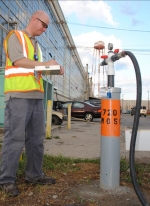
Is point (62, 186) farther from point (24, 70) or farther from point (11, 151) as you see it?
point (24, 70)

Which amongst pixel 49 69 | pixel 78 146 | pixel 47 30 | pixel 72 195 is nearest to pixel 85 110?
pixel 78 146

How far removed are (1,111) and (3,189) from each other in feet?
22.5

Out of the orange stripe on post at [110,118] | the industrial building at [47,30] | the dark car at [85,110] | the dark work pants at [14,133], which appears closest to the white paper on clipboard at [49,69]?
the dark work pants at [14,133]

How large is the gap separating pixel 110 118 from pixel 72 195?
0.86 m

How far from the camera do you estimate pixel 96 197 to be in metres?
2.55

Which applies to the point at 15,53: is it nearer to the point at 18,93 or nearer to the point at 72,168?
the point at 18,93

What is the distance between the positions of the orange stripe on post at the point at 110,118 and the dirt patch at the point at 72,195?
0.60m

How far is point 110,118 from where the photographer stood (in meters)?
2.69

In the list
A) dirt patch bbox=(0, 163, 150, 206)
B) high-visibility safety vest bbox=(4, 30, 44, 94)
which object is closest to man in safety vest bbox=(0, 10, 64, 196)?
high-visibility safety vest bbox=(4, 30, 44, 94)

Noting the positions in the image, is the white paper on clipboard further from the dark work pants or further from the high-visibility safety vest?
the dark work pants

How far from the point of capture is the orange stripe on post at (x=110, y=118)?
8.79 ft

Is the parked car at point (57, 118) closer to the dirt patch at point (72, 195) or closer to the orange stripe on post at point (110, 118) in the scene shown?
the dirt patch at point (72, 195)

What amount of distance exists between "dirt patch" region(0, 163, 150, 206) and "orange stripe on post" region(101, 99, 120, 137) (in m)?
0.60

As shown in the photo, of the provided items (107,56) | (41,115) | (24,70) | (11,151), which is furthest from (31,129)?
(107,56)
